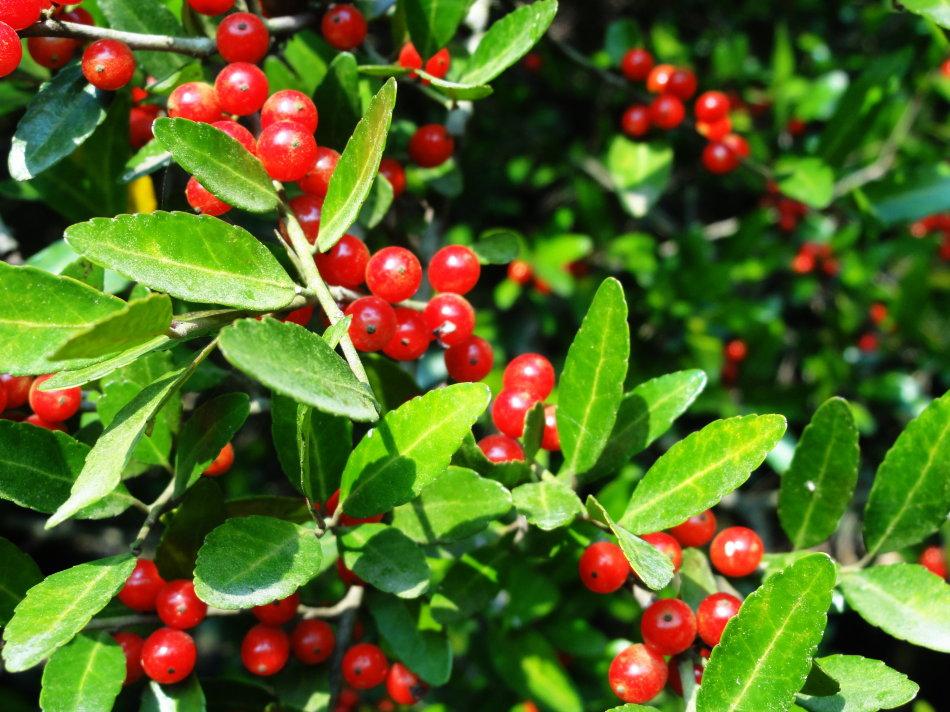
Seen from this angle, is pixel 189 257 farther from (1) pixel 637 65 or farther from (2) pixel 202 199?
(1) pixel 637 65

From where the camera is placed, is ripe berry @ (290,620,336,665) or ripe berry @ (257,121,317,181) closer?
ripe berry @ (257,121,317,181)

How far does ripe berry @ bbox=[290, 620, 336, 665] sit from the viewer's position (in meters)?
Result: 1.64

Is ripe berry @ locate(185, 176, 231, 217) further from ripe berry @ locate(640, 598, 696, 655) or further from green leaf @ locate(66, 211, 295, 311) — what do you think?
ripe berry @ locate(640, 598, 696, 655)

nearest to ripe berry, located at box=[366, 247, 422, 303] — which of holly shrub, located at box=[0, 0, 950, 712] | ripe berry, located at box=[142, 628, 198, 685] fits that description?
holly shrub, located at box=[0, 0, 950, 712]

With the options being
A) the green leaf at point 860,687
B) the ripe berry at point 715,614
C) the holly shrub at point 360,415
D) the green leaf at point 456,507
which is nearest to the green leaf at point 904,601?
the holly shrub at point 360,415

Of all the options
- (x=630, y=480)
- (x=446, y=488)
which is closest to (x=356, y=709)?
(x=630, y=480)

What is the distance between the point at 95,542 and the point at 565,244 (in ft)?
8.08

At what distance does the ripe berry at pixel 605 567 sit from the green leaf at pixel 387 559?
309mm

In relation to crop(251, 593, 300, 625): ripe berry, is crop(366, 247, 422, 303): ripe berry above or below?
above

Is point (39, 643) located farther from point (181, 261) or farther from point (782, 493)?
point (782, 493)

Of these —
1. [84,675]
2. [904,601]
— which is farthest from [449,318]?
[904,601]

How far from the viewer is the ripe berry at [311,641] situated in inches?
64.5

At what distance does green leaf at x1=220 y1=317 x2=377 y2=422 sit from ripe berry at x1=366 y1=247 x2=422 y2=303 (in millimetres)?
353

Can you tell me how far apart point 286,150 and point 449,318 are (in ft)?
1.32
